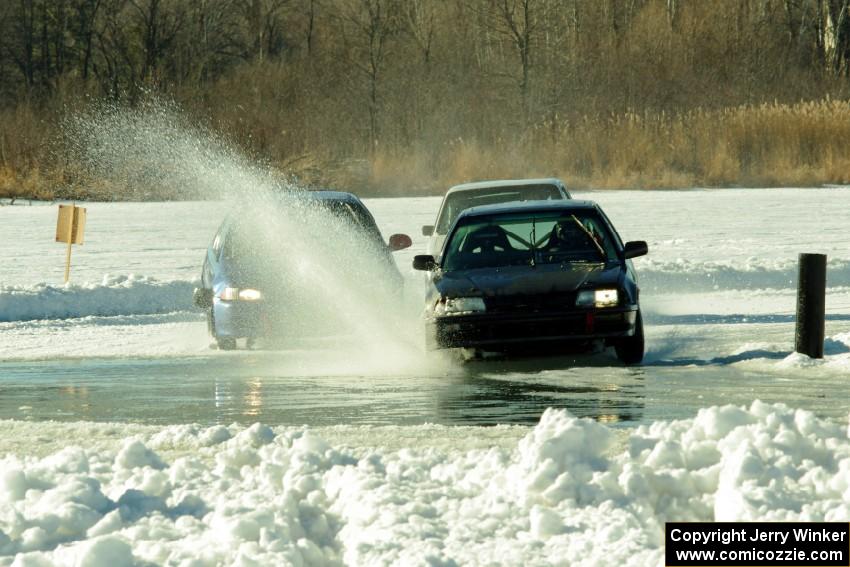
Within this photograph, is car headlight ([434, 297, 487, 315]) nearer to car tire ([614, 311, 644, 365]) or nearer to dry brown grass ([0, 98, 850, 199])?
car tire ([614, 311, 644, 365])

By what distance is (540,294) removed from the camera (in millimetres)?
11422

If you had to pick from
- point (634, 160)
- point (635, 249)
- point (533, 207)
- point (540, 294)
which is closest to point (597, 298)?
point (540, 294)

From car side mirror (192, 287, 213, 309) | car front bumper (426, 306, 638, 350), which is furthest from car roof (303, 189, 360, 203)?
car front bumper (426, 306, 638, 350)

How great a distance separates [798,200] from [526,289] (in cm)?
2253

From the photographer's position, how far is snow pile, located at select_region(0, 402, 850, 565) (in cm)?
583

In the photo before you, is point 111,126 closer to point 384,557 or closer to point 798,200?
point 798,200

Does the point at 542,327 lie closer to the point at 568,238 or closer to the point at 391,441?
the point at 568,238

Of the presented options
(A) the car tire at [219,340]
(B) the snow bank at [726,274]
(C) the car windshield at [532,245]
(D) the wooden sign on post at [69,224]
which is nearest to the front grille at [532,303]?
(C) the car windshield at [532,245]

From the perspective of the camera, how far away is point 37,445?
28.5 ft

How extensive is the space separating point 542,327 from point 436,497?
16.1 feet

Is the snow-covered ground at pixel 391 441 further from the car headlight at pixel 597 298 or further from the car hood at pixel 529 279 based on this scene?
the car hood at pixel 529 279

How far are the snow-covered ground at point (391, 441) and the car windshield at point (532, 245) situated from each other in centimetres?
89

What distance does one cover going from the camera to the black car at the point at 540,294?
11.3m

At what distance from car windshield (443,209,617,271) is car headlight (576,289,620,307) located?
0.69 meters
